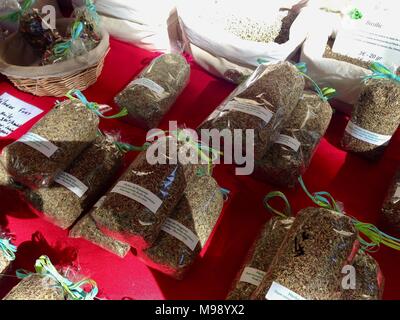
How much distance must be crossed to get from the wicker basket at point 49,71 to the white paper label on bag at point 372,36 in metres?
0.89

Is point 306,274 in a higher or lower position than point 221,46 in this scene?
lower

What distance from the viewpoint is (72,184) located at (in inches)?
40.1

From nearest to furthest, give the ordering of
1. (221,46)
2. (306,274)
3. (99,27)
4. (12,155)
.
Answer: (306,274), (12,155), (221,46), (99,27)

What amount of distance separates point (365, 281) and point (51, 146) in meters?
0.86

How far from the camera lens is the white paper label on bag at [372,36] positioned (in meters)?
1.19

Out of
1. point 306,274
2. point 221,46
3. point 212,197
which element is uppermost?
point 221,46

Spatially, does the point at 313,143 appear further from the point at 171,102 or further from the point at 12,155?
the point at 12,155

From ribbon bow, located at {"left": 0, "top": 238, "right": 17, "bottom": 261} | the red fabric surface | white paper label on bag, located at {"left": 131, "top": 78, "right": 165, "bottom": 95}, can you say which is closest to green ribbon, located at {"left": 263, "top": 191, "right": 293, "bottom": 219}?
the red fabric surface

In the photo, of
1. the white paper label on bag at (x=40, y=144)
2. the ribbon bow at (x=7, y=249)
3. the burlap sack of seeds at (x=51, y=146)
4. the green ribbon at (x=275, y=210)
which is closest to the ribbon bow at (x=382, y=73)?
the green ribbon at (x=275, y=210)

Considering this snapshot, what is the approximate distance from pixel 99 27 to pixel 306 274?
4.01 feet

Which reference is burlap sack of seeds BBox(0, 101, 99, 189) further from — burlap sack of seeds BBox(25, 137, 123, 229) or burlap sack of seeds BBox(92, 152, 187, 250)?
burlap sack of seeds BBox(92, 152, 187, 250)

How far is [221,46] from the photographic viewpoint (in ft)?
4.37

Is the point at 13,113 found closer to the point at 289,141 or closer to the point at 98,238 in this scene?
the point at 98,238
